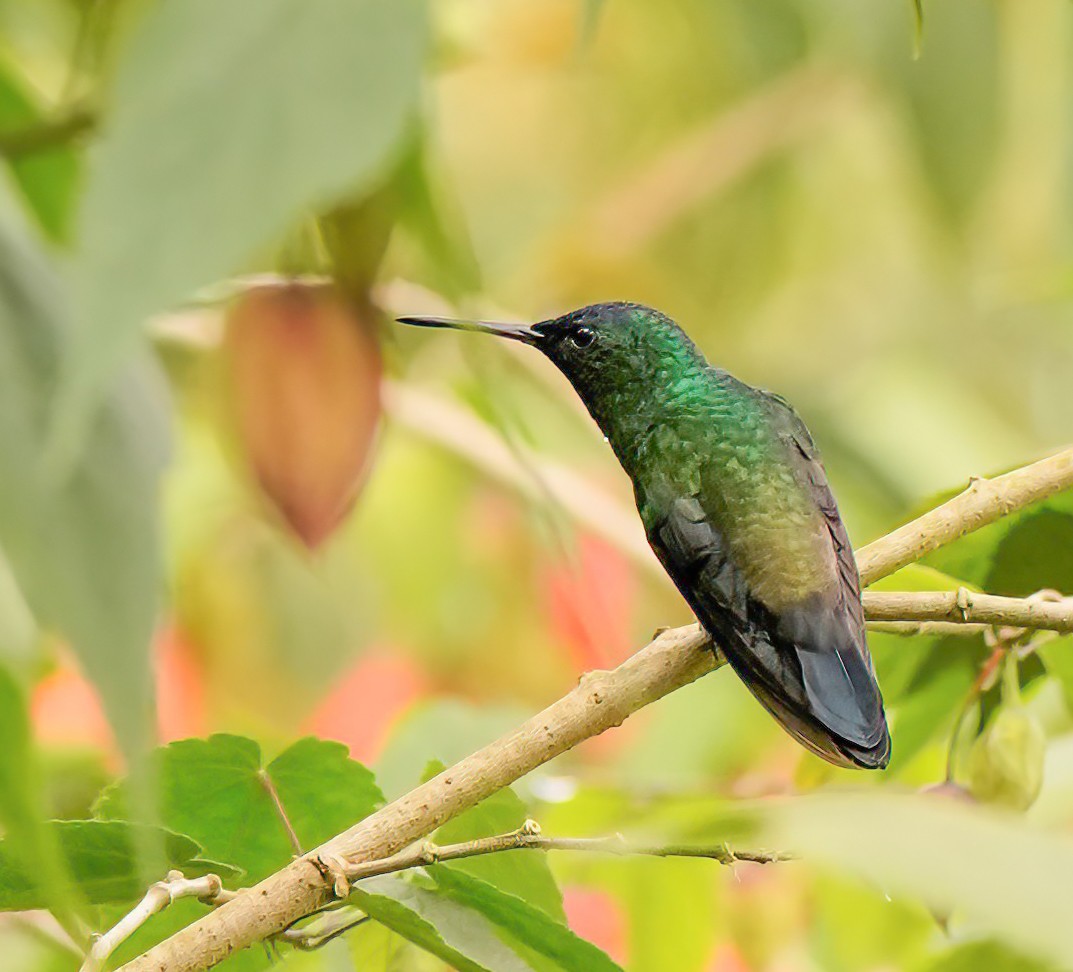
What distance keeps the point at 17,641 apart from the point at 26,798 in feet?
1.39

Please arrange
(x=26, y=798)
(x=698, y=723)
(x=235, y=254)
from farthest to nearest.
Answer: (x=698, y=723), (x=235, y=254), (x=26, y=798)

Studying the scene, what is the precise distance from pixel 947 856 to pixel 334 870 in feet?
0.72

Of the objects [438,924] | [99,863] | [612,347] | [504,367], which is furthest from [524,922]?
[504,367]

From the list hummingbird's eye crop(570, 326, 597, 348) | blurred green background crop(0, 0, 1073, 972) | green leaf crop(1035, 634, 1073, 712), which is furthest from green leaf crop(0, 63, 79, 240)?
green leaf crop(1035, 634, 1073, 712)

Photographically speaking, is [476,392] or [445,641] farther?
[445,641]

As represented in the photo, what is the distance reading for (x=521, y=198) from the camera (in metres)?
2.33

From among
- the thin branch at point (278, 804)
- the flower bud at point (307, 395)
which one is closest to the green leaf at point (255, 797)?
the thin branch at point (278, 804)

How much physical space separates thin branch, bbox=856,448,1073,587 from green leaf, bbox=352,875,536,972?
19cm

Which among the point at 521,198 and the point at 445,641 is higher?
the point at 521,198

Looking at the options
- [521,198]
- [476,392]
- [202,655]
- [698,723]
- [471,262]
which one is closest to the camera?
[471,262]

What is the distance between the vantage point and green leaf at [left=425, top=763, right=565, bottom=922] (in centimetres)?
52

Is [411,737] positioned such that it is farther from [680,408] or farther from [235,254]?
[235,254]

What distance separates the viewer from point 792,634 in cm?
60

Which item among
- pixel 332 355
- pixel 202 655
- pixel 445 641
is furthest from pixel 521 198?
pixel 332 355
